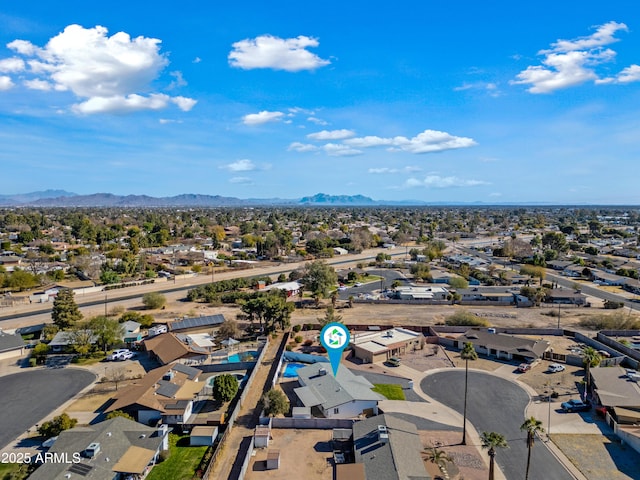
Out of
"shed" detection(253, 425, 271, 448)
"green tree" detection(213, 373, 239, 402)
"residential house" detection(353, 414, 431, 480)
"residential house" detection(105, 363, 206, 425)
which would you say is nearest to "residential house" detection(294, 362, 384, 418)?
"residential house" detection(353, 414, 431, 480)

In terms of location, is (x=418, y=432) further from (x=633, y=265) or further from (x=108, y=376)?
(x=633, y=265)

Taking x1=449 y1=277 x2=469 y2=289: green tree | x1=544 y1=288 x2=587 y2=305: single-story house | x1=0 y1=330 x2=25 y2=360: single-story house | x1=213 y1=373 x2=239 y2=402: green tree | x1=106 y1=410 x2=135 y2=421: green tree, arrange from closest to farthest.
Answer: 1. x1=106 y1=410 x2=135 y2=421: green tree
2. x1=213 y1=373 x2=239 y2=402: green tree
3. x1=0 y1=330 x2=25 y2=360: single-story house
4. x1=544 y1=288 x2=587 y2=305: single-story house
5. x1=449 y1=277 x2=469 y2=289: green tree

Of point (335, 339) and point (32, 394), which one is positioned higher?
point (335, 339)

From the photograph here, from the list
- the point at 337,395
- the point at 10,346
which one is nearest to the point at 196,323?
the point at 10,346

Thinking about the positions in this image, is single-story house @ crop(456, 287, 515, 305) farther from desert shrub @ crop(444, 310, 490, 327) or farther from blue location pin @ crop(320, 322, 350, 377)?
blue location pin @ crop(320, 322, 350, 377)

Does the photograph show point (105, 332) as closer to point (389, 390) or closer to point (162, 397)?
point (162, 397)

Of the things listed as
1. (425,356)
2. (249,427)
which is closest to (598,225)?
(425,356)
